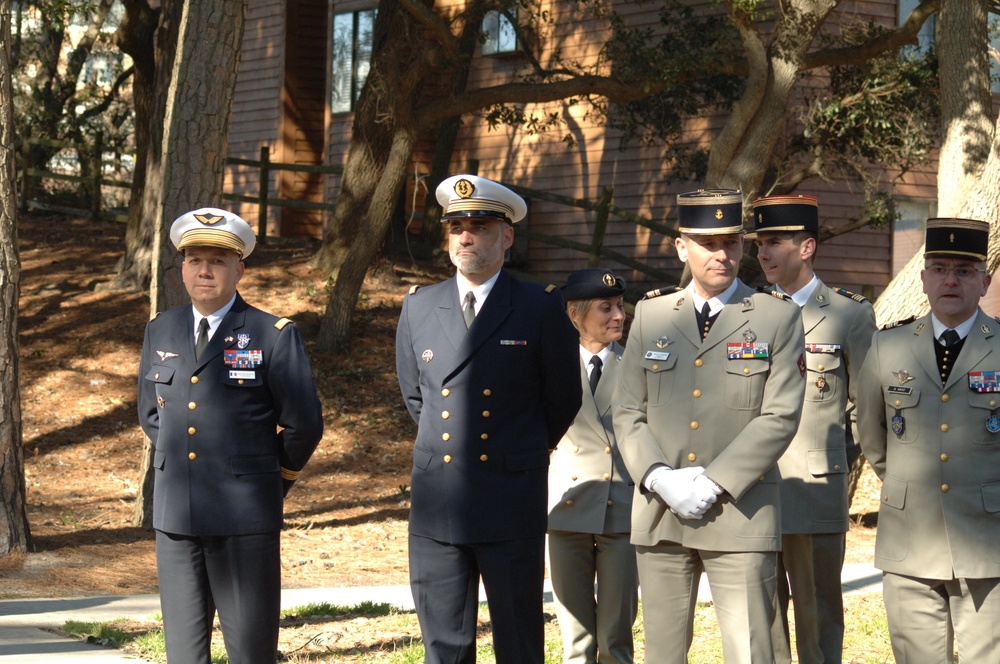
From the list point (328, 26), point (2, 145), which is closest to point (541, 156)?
point (328, 26)

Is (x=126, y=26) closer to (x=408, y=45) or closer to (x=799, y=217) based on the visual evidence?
(x=408, y=45)

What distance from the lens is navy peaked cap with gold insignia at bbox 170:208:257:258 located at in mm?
5266

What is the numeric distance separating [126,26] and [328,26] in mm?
A: 6807

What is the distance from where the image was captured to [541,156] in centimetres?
2366

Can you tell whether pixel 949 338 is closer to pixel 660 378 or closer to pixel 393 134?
pixel 660 378

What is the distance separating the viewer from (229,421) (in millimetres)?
5277

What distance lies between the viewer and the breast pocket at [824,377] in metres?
6.62

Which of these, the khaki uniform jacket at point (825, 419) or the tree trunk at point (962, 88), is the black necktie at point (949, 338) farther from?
the tree trunk at point (962, 88)

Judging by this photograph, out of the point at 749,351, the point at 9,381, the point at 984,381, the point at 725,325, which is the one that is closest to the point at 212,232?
the point at 725,325

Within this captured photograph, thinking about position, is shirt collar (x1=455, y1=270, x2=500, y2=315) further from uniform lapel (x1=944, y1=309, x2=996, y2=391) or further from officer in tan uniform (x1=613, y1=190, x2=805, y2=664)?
uniform lapel (x1=944, y1=309, x2=996, y2=391)

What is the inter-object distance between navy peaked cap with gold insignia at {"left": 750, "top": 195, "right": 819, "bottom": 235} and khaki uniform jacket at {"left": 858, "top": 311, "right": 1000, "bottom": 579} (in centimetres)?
122

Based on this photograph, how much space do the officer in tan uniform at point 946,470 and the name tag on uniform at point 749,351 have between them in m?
0.82

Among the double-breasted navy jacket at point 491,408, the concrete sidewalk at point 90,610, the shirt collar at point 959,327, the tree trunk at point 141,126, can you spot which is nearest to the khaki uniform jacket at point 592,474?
the double-breasted navy jacket at point 491,408

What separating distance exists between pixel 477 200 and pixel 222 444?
1.46 m
